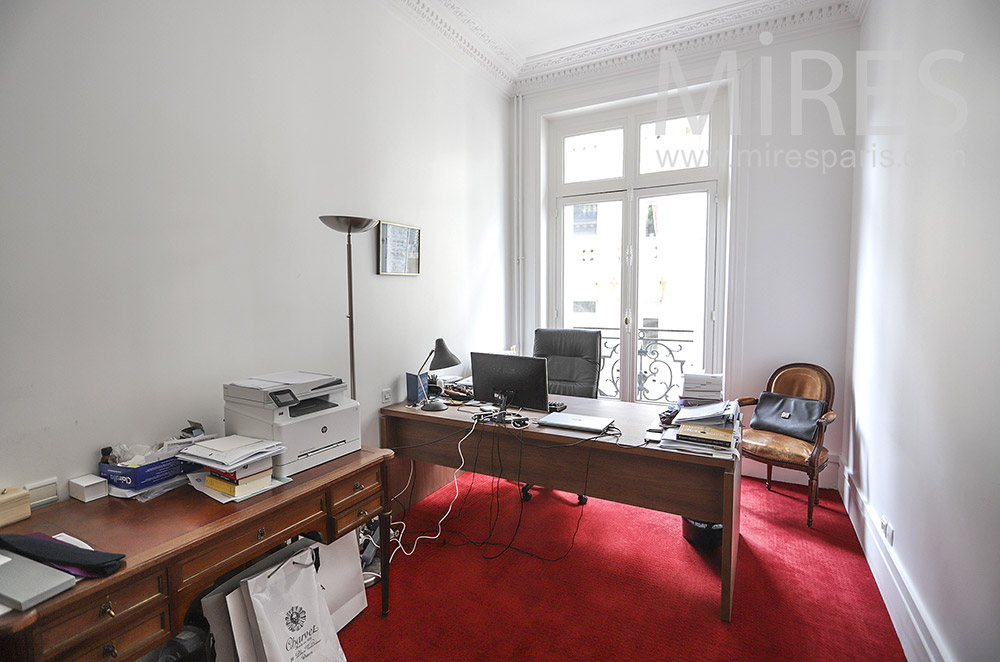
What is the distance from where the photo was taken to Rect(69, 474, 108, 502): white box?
5.16 feet

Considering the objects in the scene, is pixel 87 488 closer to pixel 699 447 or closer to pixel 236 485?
pixel 236 485

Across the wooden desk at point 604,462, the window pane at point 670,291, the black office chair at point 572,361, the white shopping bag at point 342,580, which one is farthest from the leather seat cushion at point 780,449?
the white shopping bag at point 342,580

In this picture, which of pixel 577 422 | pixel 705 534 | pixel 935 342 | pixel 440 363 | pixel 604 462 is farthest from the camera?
pixel 440 363

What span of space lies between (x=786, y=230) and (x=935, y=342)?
1916 millimetres

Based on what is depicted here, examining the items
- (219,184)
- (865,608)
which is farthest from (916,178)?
(219,184)

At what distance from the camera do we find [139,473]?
1585mm

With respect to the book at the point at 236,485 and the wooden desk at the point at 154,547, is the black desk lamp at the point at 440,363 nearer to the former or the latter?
the wooden desk at the point at 154,547

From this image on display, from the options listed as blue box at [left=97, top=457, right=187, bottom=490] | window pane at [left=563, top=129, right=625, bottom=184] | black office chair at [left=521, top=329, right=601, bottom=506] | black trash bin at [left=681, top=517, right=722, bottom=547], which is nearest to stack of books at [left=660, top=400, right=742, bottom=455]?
black trash bin at [left=681, top=517, right=722, bottom=547]

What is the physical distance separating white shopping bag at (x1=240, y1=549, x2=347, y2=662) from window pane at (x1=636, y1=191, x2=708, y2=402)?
323 centimetres

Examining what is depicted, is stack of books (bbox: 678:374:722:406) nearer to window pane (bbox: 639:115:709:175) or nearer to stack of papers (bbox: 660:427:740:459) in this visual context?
stack of papers (bbox: 660:427:740:459)

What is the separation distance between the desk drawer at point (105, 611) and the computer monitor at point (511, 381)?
1617 millimetres

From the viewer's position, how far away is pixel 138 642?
4.09ft

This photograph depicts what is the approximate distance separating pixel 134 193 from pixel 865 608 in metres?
3.56

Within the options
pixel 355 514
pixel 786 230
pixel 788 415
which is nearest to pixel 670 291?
pixel 786 230
